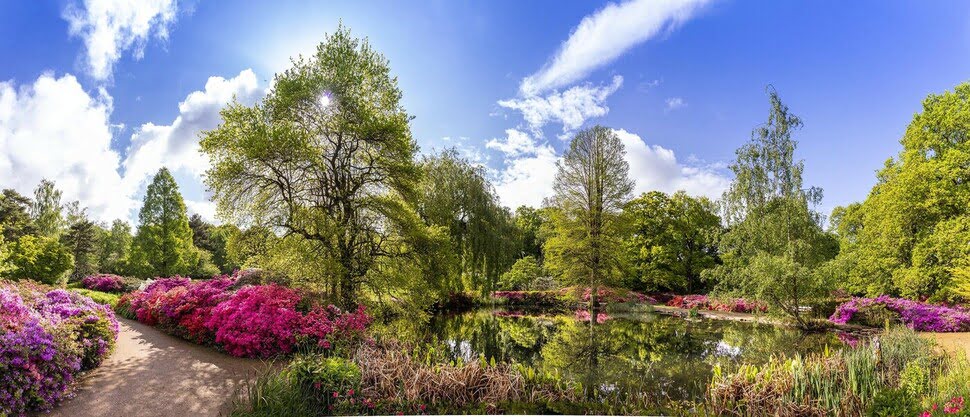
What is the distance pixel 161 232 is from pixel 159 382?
87.5ft

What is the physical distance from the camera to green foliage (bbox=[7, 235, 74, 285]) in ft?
62.8

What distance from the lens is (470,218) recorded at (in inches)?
874

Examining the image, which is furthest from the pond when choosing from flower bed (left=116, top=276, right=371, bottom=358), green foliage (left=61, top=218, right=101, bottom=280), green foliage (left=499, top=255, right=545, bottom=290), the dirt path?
green foliage (left=61, top=218, right=101, bottom=280)

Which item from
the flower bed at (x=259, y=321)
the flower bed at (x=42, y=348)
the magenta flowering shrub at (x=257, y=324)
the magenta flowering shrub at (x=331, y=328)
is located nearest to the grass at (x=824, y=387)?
the magenta flowering shrub at (x=331, y=328)

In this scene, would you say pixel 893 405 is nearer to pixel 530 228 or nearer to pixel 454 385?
pixel 454 385

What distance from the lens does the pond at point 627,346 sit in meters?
9.11

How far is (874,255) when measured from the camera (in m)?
20.7

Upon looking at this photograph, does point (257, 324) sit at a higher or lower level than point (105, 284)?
lower

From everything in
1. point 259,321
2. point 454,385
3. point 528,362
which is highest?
point 259,321

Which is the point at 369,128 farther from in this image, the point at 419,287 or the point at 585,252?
the point at 585,252

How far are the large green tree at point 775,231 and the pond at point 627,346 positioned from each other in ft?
5.39

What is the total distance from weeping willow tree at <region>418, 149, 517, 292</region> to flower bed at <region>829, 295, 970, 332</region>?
14.3 meters

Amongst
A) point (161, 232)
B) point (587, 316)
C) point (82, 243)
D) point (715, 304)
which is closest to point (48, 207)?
point (82, 243)

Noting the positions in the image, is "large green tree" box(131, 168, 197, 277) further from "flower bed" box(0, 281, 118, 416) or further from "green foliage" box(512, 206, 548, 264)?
"green foliage" box(512, 206, 548, 264)
